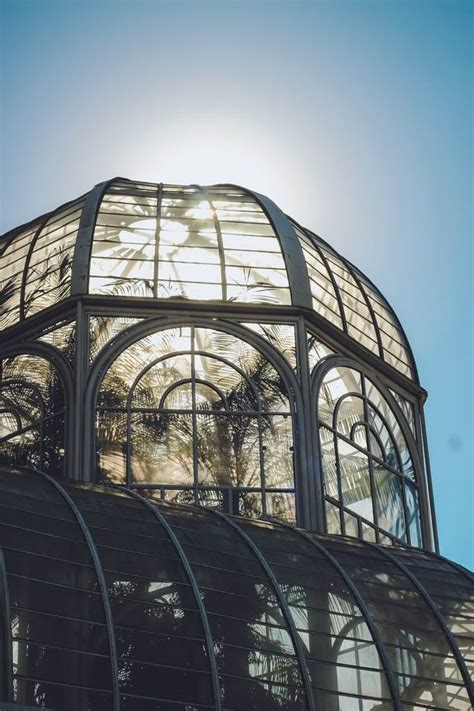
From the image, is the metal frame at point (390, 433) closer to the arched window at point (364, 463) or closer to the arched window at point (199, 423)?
the arched window at point (364, 463)

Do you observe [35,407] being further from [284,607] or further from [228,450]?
[284,607]

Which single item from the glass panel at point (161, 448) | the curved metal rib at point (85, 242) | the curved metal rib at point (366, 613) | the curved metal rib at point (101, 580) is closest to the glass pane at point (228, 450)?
the glass panel at point (161, 448)

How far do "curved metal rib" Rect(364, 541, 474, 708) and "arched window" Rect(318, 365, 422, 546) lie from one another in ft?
13.4

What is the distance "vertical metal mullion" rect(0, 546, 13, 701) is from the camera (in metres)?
17.5

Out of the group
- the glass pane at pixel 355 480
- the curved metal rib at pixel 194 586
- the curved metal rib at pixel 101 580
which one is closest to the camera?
the curved metal rib at pixel 101 580

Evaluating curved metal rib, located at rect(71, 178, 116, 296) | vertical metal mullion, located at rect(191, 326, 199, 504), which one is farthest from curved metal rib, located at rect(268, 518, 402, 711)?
curved metal rib, located at rect(71, 178, 116, 296)

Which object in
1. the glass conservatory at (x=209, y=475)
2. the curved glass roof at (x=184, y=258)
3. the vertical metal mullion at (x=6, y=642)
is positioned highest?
the curved glass roof at (x=184, y=258)

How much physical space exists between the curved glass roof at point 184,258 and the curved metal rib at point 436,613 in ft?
24.4

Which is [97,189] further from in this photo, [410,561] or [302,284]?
[410,561]

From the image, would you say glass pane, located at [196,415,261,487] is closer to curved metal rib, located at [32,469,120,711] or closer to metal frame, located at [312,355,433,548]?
metal frame, located at [312,355,433,548]

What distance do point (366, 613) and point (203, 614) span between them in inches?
111

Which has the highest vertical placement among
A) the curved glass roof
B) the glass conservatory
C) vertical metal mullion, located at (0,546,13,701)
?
the curved glass roof

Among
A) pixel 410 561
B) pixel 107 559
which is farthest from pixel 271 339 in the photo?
pixel 107 559

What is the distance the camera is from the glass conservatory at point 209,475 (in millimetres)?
19125
